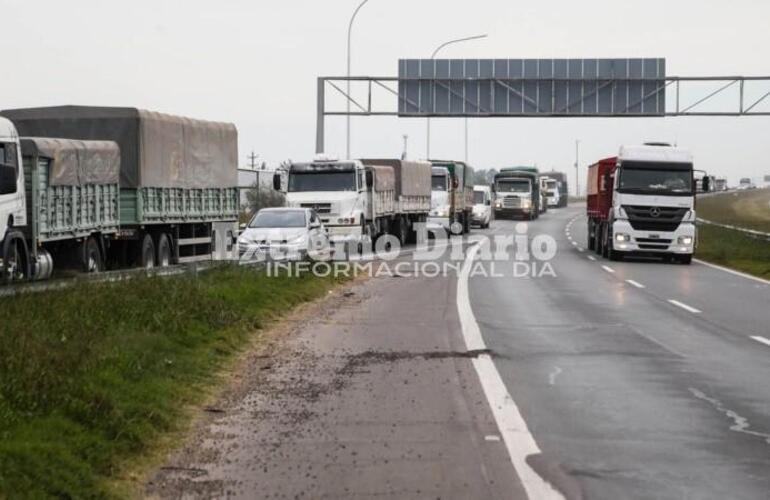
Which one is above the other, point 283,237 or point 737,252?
point 283,237

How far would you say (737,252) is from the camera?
1636 inches

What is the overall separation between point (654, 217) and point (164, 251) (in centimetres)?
1421

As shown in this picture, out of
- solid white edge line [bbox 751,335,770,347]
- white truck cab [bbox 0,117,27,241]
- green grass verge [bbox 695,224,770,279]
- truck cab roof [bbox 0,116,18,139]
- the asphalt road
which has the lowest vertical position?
green grass verge [bbox 695,224,770,279]

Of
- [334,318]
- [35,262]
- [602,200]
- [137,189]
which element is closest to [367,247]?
[602,200]

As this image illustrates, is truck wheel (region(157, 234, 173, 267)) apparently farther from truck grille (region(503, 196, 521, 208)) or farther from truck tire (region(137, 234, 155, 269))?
truck grille (region(503, 196, 521, 208))

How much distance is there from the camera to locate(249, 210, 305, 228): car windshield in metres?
31.2

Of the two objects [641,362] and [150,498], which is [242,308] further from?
[150,498]

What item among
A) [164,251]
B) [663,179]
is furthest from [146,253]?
[663,179]

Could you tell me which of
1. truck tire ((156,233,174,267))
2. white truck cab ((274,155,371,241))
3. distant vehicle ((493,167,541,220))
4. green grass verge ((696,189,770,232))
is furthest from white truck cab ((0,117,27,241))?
distant vehicle ((493,167,541,220))

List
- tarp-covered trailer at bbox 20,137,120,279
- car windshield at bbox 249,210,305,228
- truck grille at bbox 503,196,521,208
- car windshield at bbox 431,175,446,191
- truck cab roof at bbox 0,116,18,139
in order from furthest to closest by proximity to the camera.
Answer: truck grille at bbox 503,196,521,208 < car windshield at bbox 431,175,446,191 < car windshield at bbox 249,210,305,228 < tarp-covered trailer at bbox 20,137,120,279 < truck cab roof at bbox 0,116,18,139

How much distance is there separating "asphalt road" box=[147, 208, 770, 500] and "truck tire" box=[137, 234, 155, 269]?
9.13 m

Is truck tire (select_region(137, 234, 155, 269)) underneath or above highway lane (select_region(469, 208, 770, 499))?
above

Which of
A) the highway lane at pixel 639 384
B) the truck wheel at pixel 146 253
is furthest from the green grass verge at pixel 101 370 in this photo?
the truck wheel at pixel 146 253

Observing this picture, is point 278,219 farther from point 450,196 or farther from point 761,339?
point 450,196
